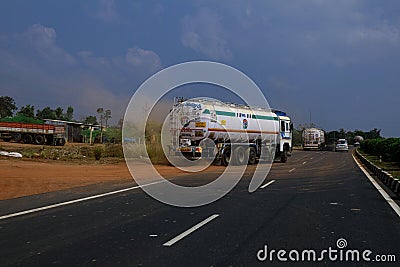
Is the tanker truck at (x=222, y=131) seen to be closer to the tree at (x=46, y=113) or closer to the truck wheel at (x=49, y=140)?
the truck wheel at (x=49, y=140)

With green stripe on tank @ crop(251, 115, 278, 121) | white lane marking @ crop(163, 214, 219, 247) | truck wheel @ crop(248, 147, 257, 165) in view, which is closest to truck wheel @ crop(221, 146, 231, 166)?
truck wheel @ crop(248, 147, 257, 165)

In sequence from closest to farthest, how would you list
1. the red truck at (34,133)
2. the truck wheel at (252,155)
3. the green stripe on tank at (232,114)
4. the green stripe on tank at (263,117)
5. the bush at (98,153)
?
the green stripe on tank at (232,114), the truck wheel at (252,155), the green stripe on tank at (263,117), the bush at (98,153), the red truck at (34,133)

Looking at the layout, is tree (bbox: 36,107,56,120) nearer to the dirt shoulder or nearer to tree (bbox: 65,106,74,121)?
tree (bbox: 65,106,74,121)

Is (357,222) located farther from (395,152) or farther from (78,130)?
(78,130)

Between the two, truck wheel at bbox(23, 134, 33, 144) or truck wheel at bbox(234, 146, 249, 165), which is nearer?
truck wheel at bbox(234, 146, 249, 165)

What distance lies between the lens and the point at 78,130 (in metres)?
60.4

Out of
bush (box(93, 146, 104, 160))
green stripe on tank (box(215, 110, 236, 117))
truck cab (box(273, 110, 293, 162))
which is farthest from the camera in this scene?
truck cab (box(273, 110, 293, 162))

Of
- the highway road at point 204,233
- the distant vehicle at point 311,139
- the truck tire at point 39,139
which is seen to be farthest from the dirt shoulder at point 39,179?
the distant vehicle at point 311,139

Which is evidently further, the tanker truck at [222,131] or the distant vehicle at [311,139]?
the distant vehicle at [311,139]

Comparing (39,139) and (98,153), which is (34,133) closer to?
(39,139)

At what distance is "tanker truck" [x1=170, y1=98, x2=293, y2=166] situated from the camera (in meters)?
24.1

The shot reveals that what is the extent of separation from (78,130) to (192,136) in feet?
130

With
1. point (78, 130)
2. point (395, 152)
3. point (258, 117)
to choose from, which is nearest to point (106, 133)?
point (78, 130)

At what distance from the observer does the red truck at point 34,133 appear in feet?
151
